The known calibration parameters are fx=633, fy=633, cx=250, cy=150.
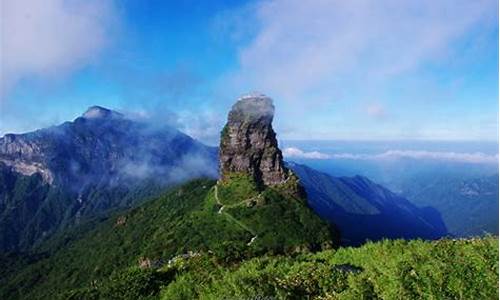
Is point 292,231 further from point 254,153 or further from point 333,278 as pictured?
point 333,278

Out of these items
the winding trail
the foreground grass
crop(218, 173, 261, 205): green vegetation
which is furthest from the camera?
crop(218, 173, 261, 205): green vegetation

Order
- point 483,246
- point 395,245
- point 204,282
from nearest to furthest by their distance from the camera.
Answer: point 483,246 → point 204,282 → point 395,245

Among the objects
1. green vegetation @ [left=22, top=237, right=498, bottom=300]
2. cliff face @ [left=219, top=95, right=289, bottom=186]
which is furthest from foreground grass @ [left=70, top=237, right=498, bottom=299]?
cliff face @ [left=219, top=95, right=289, bottom=186]

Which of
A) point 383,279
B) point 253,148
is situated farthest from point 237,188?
point 383,279

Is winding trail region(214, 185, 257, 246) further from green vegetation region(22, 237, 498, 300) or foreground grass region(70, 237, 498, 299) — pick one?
foreground grass region(70, 237, 498, 299)

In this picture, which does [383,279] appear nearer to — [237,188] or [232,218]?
[232,218]

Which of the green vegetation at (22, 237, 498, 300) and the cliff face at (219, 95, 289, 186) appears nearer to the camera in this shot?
the green vegetation at (22, 237, 498, 300)

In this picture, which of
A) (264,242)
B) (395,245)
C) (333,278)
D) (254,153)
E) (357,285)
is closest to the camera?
(357,285)

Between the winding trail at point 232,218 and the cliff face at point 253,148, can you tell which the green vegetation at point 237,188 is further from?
the cliff face at point 253,148

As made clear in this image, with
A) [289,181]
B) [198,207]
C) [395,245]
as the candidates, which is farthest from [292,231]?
[395,245]
